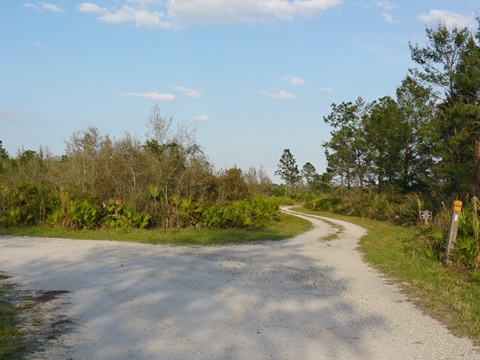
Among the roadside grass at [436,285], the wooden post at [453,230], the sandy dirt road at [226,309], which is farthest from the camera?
the wooden post at [453,230]

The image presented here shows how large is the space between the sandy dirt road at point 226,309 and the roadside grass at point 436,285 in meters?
0.30

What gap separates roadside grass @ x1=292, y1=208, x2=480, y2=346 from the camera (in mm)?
6730

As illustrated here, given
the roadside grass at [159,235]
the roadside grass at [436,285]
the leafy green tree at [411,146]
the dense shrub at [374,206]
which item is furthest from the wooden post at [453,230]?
the leafy green tree at [411,146]

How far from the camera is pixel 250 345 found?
17.9 feet

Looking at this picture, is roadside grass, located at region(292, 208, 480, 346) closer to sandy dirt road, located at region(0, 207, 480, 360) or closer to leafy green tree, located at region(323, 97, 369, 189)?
sandy dirt road, located at region(0, 207, 480, 360)

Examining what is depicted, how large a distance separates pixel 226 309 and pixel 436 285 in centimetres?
485

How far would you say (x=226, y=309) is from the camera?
7105 mm

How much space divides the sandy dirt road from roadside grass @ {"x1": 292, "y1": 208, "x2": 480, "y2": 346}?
0.99ft

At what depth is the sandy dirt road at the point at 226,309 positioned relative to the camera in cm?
530

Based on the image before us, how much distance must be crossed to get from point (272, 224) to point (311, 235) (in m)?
4.86

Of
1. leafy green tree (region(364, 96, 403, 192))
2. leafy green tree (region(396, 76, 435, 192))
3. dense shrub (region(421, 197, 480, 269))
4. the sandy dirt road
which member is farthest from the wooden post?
leafy green tree (region(364, 96, 403, 192))

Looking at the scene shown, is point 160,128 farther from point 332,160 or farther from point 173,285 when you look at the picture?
point 332,160

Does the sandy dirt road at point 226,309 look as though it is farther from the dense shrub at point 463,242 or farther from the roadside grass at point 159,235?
the roadside grass at point 159,235

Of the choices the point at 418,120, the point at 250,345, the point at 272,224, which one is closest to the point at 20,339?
the point at 250,345
